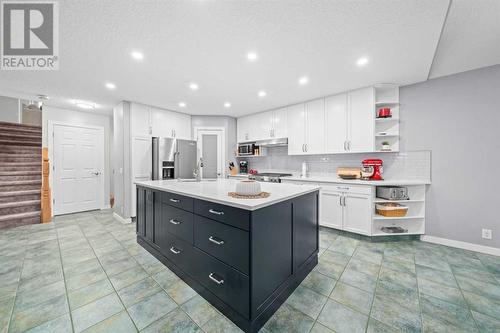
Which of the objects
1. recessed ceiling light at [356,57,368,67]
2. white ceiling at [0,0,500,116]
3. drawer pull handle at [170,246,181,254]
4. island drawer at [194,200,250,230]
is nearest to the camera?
island drawer at [194,200,250,230]

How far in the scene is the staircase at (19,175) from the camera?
3705mm

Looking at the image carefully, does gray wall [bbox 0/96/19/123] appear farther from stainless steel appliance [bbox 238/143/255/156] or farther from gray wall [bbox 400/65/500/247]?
gray wall [bbox 400/65/500/247]

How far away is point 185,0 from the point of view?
152 cm

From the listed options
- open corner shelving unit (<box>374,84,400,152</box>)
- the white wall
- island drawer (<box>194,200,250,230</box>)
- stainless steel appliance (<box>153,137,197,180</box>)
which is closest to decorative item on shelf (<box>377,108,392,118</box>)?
open corner shelving unit (<box>374,84,400,152</box>)

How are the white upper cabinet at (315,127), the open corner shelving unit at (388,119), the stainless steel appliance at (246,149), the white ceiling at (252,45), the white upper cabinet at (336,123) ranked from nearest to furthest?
the white ceiling at (252,45) < the open corner shelving unit at (388,119) < the white upper cabinet at (336,123) < the white upper cabinet at (315,127) < the stainless steel appliance at (246,149)

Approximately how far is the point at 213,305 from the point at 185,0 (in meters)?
2.51

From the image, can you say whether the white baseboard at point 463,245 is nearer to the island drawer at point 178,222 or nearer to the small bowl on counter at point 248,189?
the small bowl on counter at point 248,189

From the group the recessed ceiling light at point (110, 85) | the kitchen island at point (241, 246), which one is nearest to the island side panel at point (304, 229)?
the kitchen island at point (241, 246)

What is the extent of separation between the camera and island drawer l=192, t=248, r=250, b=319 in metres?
1.36

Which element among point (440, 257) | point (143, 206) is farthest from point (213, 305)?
point (440, 257)

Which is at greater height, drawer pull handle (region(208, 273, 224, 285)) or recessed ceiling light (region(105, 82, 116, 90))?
A: recessed ceiling light (region(105, 82, 116, 90))

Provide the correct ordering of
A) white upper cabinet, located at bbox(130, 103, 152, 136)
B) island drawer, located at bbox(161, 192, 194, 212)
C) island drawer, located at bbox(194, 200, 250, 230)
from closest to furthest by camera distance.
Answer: island drawer, located at bbox(194, 200, 250, 230)
island drawer, located at bbox(161, 192, 194, 212)
white upper cabinet, located at bbox(130, 103, 152, 136)

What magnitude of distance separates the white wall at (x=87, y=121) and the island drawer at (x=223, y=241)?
4802 mm

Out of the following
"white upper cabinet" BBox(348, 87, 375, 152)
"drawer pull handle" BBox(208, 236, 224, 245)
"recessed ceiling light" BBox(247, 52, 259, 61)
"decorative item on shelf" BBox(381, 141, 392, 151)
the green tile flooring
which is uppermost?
"recessed ceiling light" BBox(247, 52, 259, 61)
